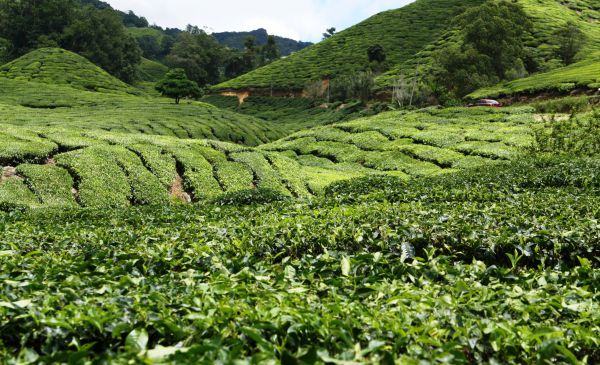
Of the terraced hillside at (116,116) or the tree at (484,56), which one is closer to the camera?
the terraced hillside at (116,116)

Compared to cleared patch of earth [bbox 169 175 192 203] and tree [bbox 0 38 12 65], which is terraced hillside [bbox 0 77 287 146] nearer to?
cleared patch of earth [bbox 169 175 192 203]

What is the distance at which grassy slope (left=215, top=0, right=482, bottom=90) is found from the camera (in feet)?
304

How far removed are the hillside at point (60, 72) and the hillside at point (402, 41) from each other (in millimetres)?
28384

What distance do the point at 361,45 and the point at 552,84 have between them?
60.3 m

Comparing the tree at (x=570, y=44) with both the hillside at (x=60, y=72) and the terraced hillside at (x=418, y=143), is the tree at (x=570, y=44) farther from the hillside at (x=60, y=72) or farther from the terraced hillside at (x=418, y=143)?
the hillside at (x=60, y=72)

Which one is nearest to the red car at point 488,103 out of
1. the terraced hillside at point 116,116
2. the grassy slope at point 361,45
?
the terraced hillside at point 116,116

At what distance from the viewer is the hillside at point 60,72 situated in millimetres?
68188

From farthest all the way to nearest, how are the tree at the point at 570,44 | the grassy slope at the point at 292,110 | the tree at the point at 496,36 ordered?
1. the tree at the point at 570,44
2. the grassy slope at the point at 292,110
3. the tree at the point at 496,36

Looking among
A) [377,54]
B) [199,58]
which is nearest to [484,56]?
[377,54]

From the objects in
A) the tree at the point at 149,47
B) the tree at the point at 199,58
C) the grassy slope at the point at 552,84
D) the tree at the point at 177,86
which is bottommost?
the grassy slope at the point at 552,84

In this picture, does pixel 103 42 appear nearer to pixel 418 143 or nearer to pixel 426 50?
pixel 426 50

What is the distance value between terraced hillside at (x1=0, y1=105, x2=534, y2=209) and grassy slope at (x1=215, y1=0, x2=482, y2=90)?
54954mm

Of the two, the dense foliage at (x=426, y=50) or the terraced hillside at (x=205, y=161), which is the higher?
the dense foliage at (x=426, y=50)

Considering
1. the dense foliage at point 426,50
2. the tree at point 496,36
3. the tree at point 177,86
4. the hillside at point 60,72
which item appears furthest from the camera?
the hillside at point 60,72
